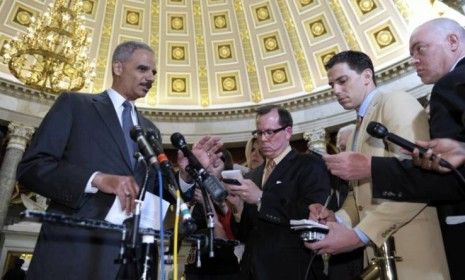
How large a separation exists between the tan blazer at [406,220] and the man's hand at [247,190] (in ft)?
2.42

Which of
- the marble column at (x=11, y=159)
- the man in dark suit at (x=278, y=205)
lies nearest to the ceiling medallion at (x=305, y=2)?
the marble column at (x=11, y=159)

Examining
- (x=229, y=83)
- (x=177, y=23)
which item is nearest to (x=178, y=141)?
(x=229, y=83)

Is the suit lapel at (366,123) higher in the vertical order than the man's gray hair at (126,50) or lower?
lower

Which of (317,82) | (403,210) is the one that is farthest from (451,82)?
(317,82)

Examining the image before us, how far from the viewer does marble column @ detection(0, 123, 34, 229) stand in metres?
13.3

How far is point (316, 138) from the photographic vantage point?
15117 mm

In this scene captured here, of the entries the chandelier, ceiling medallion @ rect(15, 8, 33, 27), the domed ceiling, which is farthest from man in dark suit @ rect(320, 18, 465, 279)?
ceiling medallion @ rect(15, 8, 33, 27)

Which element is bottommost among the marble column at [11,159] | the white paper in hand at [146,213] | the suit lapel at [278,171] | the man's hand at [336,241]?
the man's hand at [336,241]

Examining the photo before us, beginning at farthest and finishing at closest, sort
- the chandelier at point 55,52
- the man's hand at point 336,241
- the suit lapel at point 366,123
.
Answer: the chandelier at point 55,52
the suit lapel at point 366,123
the man's hand at point 336,241

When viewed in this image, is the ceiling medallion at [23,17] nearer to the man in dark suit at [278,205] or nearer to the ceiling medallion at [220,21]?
the ceiling medallion at [220,21]

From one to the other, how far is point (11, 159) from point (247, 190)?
13.5 metres

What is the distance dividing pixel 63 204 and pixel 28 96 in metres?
14.6

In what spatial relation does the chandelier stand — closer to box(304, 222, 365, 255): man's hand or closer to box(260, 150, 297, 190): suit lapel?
box(260, 150, 297, 190): suit lapel

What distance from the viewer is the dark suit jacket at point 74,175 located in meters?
2.22
